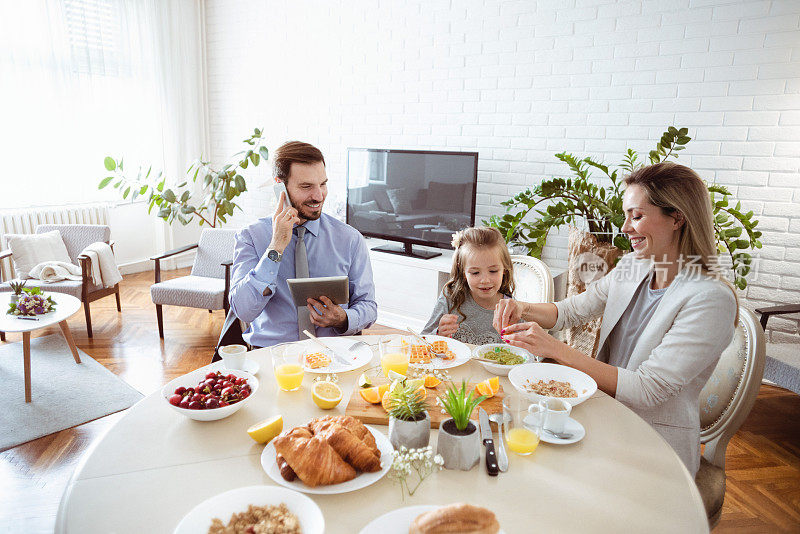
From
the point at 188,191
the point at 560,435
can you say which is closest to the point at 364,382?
the point at 560,435

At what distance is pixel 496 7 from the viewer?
3.79 m

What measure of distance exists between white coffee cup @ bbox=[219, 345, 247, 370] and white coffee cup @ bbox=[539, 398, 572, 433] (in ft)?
2.73

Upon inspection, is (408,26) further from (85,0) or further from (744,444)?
(744,444)

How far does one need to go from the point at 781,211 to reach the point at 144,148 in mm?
5643

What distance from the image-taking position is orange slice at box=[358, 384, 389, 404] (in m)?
1.29

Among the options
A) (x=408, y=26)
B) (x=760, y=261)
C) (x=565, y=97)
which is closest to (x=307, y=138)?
(x=408, y=26)

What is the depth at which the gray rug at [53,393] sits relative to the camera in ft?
8.53

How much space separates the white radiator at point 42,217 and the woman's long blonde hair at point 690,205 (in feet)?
15.7

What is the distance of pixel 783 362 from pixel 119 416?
11.4ft

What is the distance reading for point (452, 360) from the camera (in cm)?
160

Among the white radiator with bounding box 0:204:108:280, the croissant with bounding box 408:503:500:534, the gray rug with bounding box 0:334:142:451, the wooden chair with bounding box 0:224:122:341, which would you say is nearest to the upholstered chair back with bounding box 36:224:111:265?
the wooden chair with bounding box 0:224:122:341

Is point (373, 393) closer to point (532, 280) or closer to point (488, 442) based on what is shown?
point (488, 442)

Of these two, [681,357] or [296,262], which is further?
[296,262]

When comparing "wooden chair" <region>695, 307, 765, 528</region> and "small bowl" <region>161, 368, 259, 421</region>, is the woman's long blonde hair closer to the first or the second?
"wooden chair" <region>695, 307, 765, 528</region>
